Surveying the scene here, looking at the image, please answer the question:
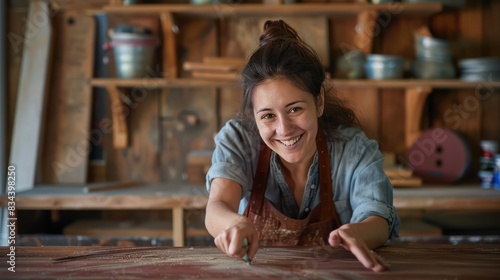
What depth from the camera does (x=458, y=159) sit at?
123 inches

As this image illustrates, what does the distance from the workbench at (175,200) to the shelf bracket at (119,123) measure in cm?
51

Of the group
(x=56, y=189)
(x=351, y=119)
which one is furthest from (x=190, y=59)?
(x=351, y=119)

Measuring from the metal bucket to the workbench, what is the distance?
702 mm

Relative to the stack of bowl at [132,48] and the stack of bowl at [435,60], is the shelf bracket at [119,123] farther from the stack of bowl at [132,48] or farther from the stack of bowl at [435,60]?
the stack of bowl at [435,60]

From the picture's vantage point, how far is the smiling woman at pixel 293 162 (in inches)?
66.1

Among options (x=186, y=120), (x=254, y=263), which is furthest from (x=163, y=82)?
(x=254, y=263)

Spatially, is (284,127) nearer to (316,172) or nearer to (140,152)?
(316,172)

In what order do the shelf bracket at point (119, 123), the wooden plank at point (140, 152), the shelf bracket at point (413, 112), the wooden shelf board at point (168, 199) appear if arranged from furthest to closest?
the wooden plank at point (140, 152), the shelf bracket at point (119, 123), the shelf bracket at point (413, 112), the wooden shelf board at point (168, 199)

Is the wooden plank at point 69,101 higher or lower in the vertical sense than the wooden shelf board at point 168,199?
higher

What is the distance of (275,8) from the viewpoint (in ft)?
9.95

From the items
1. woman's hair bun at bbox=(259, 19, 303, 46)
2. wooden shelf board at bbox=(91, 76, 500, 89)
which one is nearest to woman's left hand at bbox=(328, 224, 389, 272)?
woman's hair bun at bbox=(259, 19, 303, 46)

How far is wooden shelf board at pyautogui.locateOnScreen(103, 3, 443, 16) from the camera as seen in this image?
118 inches

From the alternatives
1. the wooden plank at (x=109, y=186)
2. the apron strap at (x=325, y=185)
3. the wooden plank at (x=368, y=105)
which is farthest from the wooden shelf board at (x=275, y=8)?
the apron strap at (x=325, y=185)

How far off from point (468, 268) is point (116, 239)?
2.13 meters
